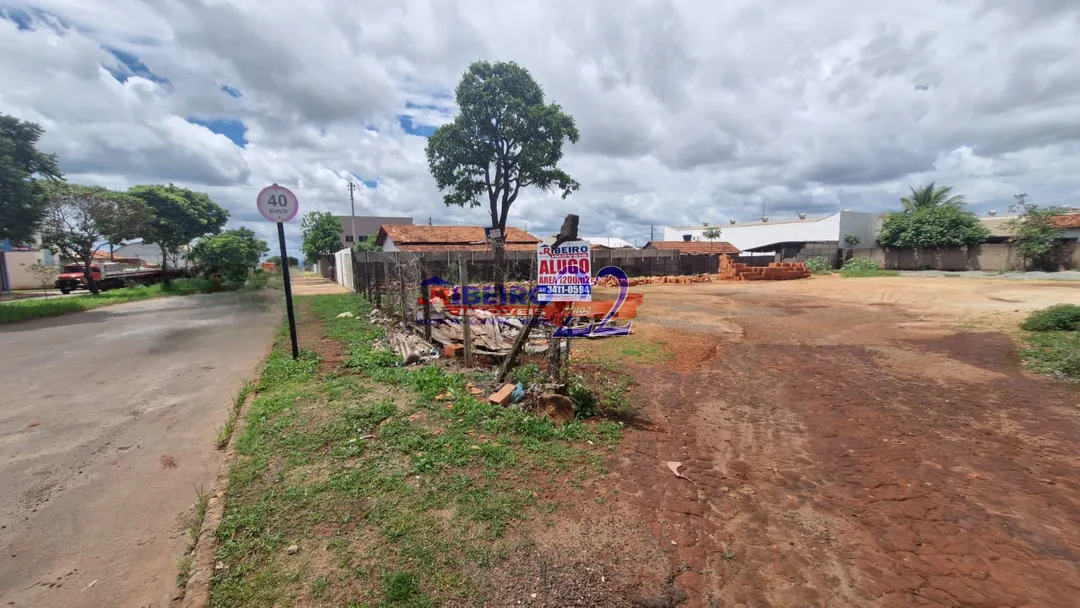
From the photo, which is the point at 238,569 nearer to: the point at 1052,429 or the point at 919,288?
the point at 1052,429

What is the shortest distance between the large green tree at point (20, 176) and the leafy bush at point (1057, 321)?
84.5ft

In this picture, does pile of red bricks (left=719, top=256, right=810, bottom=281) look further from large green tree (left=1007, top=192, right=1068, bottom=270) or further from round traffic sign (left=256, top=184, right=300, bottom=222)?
round traffic sign (left=256, top=184, right=300, bottom=222)

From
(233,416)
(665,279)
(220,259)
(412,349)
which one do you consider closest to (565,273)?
(412,349)

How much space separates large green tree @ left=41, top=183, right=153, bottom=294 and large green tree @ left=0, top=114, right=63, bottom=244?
2.02 meters

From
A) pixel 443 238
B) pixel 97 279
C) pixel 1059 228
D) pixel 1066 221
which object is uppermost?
pixel 443 238

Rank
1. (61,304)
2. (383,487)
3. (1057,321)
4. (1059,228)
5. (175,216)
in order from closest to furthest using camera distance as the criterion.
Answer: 1. (383,487)
2. (1057,321)
3. (61,304)
4. (1059,228)
5. (175,216)

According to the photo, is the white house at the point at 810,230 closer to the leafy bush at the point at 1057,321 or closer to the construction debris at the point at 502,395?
the leafy bush at the point at 1057,321

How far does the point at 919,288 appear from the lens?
57.7 ft

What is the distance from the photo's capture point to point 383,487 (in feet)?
10.1

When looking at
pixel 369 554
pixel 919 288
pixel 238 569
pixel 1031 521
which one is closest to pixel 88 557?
pixel 238 569

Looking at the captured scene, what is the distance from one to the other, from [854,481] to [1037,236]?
34314 mm

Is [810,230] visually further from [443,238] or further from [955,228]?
[443,238]

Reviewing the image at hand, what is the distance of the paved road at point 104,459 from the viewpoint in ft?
7.95

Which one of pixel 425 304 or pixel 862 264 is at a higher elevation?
pixel 862 264
